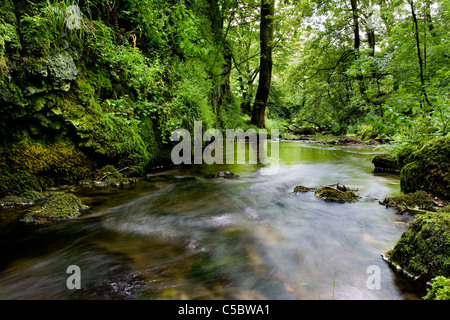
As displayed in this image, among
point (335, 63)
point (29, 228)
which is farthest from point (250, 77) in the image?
point (29, 228)

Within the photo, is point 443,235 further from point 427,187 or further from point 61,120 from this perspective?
point 61,120

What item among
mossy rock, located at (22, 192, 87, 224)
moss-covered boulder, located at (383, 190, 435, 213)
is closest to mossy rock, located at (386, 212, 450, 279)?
moss-covered boulder, located at (383, 190, 435, 213)

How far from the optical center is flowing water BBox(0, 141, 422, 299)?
179cm

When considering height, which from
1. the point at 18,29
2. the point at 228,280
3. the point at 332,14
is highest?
the point at 332,14

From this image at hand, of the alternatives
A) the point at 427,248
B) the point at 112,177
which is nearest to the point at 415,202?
the point at 427,248

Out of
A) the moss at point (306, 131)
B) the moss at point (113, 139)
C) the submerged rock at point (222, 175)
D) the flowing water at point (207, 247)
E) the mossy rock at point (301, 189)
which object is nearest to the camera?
the flowing water at point (207, 247)

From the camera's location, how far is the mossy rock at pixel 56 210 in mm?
2826

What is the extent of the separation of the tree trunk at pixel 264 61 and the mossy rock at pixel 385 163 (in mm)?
7060

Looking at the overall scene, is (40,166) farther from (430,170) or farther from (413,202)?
→ (430,170)

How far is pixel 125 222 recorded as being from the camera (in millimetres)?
3105

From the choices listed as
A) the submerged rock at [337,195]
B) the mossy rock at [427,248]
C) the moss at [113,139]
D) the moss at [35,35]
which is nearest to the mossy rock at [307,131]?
the submerged rock at [337,195]

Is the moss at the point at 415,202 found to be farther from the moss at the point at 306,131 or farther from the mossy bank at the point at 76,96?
the moss at the point at 306,131

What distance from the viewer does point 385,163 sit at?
5863mm

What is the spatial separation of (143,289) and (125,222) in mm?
1543
